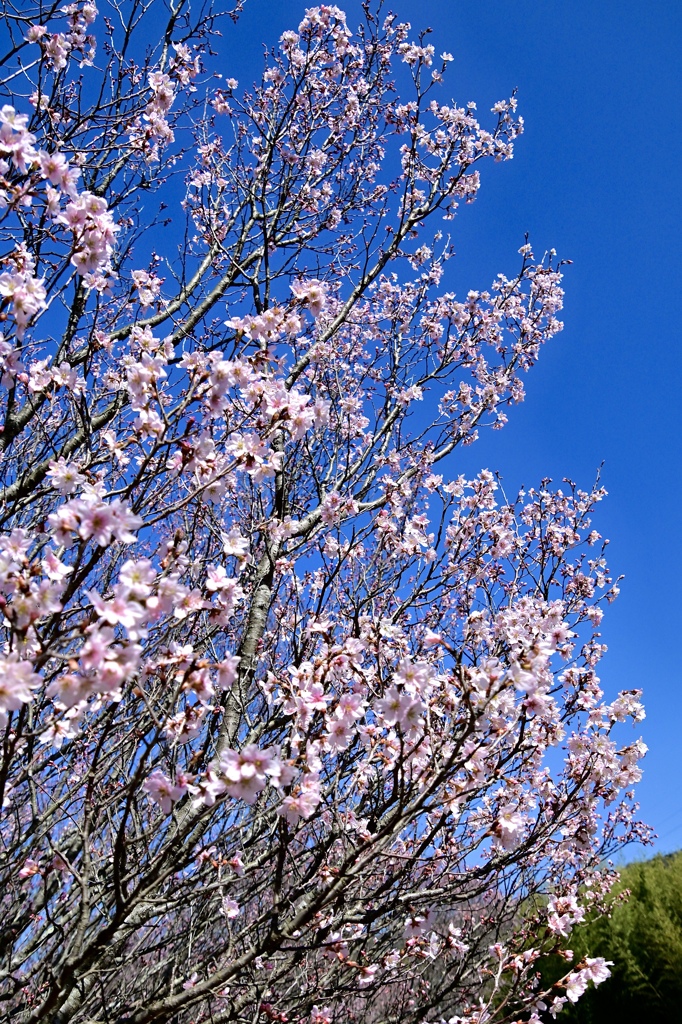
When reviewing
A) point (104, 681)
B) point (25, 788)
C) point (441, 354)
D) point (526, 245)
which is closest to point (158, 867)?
point (104, 681)

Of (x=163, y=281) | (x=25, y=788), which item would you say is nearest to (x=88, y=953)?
(x=25, y=788)

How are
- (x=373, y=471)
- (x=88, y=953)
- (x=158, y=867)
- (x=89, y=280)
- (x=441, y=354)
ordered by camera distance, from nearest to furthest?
(x=88, y=953) → (x=158, y=867) → (x=89, y=280) → (x=373, y=471) → (x=441, y=354)

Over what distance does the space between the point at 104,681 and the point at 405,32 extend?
696 centimetres

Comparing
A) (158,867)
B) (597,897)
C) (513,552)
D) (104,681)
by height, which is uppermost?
(513,552)

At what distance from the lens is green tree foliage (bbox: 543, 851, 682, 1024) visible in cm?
691

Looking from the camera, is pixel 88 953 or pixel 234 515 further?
pixel 234 515

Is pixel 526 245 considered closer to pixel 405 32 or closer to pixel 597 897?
pixel 405 32

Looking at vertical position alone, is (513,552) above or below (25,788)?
above

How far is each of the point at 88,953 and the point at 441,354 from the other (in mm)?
5942

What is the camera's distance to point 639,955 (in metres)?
7.36

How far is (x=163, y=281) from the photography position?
4844 mm

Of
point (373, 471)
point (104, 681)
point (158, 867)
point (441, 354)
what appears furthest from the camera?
point (441, 354)

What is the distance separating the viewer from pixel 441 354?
22.0ft

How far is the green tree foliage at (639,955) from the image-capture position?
272 inches
